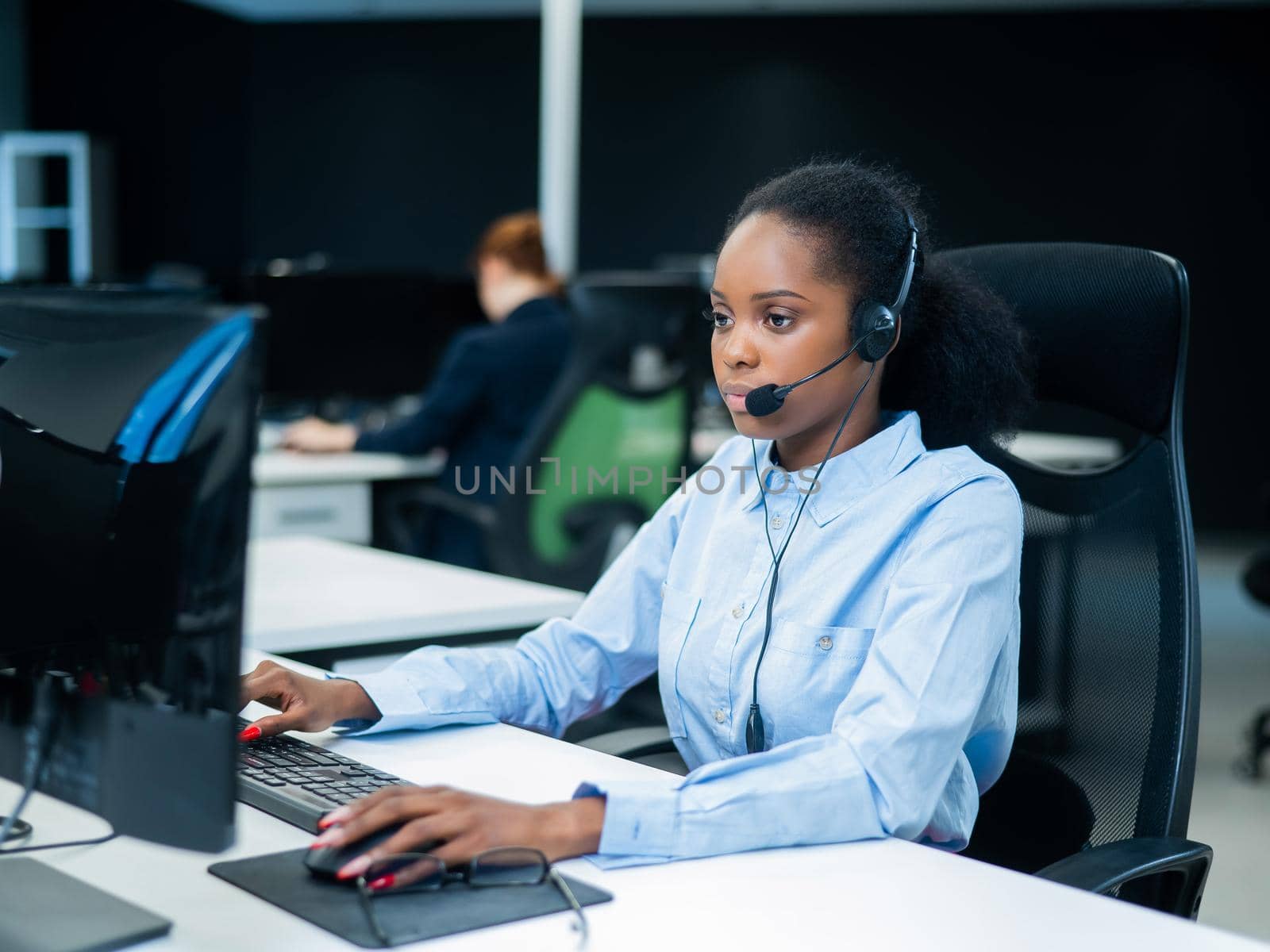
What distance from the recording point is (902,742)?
1036 millimetres

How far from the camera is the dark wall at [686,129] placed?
7.64 meters

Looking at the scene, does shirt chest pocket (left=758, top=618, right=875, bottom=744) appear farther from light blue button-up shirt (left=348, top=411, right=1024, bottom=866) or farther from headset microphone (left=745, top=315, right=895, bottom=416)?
headset microphone (left=745, top=315, right=895, bottom=416)

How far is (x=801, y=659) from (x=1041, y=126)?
23.7 ft

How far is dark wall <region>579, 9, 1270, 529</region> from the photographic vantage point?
761 cm

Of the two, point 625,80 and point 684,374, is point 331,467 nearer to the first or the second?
point 684,374

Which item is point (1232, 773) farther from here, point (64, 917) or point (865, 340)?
point (64, 917)

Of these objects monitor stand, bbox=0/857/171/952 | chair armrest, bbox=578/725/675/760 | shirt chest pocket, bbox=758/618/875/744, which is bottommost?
chair armrest, bbox=578/725/675/760

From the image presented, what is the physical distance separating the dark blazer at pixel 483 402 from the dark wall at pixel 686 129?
425 cm

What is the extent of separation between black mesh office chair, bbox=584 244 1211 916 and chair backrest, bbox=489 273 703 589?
68.7 inches

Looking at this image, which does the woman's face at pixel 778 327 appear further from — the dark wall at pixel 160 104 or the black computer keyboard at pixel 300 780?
the dark wall at pixel 160 104

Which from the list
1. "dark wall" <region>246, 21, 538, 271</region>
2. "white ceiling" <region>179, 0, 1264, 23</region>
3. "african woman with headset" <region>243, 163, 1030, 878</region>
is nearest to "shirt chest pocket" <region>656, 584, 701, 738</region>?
"african woman with headset" <region>243, 163, 1030, 878</region>

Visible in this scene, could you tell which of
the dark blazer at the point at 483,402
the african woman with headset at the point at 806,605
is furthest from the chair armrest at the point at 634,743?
the dark blazer at the point at 483,402

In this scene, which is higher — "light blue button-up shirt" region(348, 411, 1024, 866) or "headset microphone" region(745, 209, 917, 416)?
"headset microphone" region(745, 209, 917, 416)

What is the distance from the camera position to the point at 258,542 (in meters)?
2.41
